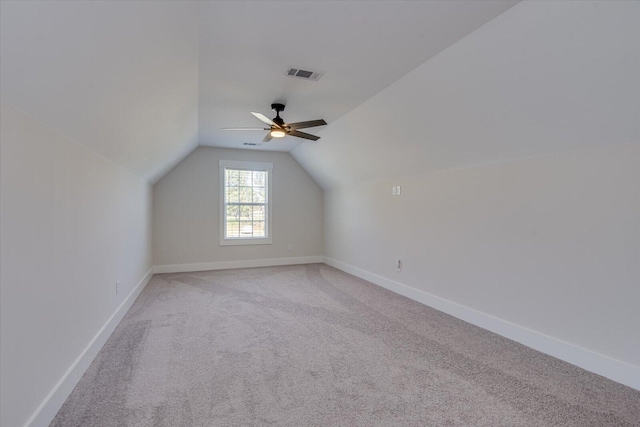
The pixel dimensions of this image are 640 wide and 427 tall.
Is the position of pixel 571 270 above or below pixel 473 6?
below

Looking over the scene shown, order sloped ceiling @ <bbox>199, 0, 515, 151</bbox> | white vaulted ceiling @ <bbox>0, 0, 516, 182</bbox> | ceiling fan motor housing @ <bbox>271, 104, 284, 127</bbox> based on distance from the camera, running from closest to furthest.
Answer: white vaulted ceiling @ <bbox>0, 0, 516, 182</bbox>
sloped ceiling @ <bbox>199, 0, 515, 151</bbox>
ceiling fan motor housing @ <bbox>271, 104, 284, 127</bbox>

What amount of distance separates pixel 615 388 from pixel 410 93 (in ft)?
9.04

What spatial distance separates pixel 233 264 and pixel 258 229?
88cm

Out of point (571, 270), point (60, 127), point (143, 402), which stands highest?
point (60, 127)

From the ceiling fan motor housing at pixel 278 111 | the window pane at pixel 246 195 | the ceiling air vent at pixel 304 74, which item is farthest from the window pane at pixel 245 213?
the ceiling air vent at pixel 304 74

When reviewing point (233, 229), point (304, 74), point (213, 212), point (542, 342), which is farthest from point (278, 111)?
point (542, 342)

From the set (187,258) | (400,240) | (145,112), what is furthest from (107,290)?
(400,240)

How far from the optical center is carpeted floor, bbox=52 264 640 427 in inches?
73.7

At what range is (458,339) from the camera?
9.71 feet

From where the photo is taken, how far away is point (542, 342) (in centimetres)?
271

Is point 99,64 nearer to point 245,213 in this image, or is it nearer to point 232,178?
point 232,178

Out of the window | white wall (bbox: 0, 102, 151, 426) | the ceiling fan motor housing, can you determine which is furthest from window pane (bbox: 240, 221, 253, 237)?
white wall (bbox: 0, 102, 151, 426)

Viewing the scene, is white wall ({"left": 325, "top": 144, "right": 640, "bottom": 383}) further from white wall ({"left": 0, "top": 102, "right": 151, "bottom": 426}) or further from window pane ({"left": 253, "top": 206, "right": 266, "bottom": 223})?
white wall ({"left": 0, "top": 102, "right": 151, "bottom": 426})

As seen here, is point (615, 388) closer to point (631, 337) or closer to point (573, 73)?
point (631, 337)
